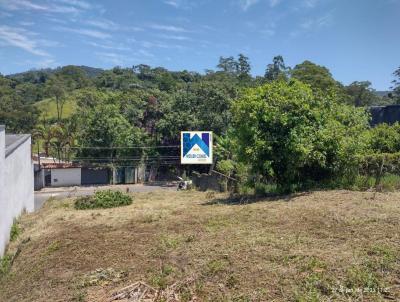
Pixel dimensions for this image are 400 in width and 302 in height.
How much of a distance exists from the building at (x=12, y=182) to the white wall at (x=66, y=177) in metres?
20.7

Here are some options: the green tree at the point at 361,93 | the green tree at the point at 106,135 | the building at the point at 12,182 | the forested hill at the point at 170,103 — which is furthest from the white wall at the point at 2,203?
the green tree at the point at 361,93

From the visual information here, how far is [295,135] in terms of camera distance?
13.2 metres

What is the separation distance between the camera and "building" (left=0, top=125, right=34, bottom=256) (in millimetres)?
11727

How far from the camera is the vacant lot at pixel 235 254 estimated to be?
20.5 feet

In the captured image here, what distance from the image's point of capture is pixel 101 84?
84062 mm

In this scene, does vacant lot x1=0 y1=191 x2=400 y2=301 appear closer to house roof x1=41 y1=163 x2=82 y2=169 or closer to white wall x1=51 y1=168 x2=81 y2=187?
house roof x1=41 y1=163 x2=82 y2=169

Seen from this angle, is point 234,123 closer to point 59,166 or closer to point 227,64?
point 59,166

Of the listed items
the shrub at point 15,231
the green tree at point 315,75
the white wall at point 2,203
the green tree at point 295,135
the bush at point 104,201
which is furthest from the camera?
the green tree at point 315,75

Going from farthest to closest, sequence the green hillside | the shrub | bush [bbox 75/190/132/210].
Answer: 1. the green hillside
2. bush [bbox 75/190/132/210]
3. the shrub

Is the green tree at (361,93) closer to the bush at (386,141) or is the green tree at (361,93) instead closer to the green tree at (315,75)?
the green tree at (315,75)

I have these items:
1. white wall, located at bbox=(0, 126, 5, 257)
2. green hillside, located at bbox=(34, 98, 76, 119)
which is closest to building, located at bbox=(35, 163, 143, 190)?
green hillside, located at bbox=(34, 98, 76, 119)

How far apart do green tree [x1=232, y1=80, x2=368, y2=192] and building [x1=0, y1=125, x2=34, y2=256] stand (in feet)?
24.5

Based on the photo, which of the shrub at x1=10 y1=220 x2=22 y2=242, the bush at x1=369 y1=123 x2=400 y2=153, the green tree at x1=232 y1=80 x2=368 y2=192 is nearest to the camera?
→ the shrub at x1=10 y1=220 x2=22 y2=242

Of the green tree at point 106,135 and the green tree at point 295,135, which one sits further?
the green tree at point 106,135
